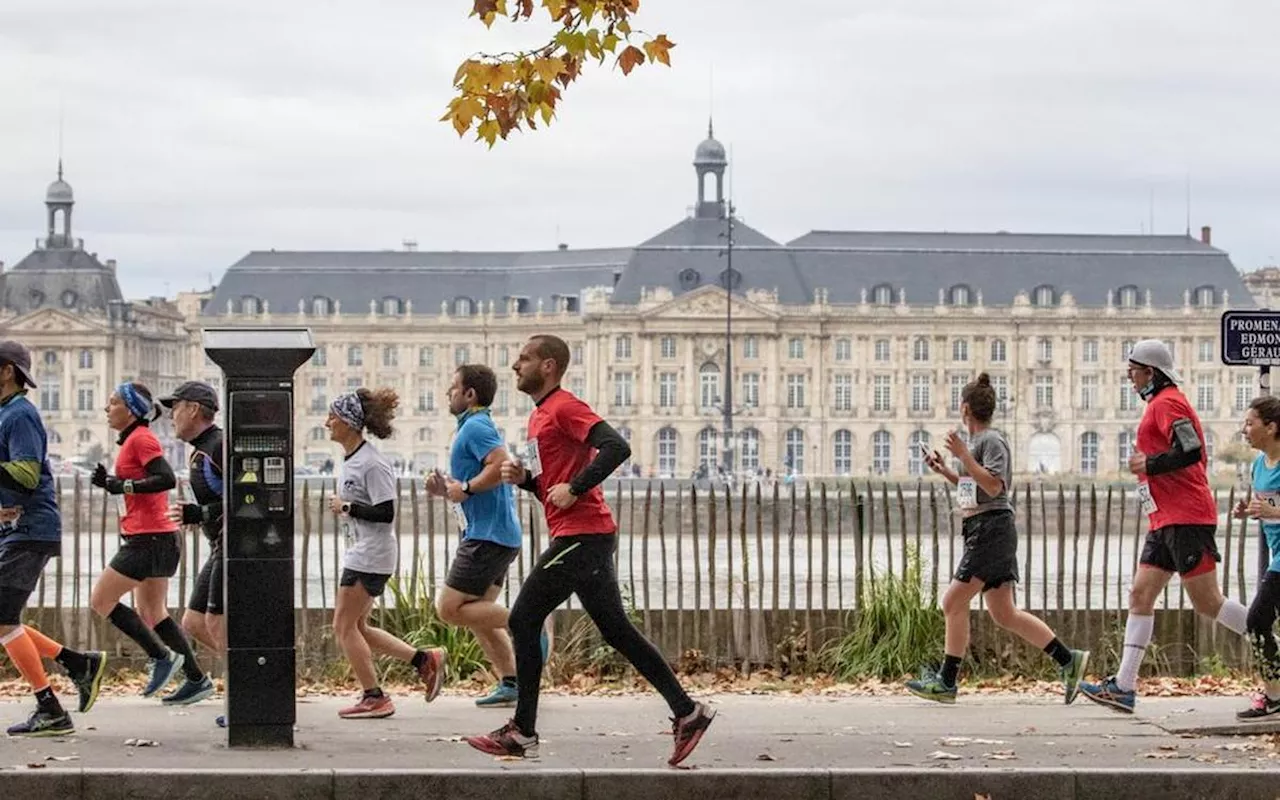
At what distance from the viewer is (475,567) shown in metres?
10.6

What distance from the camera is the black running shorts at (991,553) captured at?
10867 millimetres

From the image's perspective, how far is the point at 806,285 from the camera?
12888cm

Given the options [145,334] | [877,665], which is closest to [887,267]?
[145,334]

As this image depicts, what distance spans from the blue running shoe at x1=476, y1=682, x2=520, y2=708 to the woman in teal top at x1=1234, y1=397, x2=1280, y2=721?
2963 mm

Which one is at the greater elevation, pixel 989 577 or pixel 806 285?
pixel 806 285

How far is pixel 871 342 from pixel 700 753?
393ft

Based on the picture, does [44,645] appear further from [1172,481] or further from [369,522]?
[1172,481]

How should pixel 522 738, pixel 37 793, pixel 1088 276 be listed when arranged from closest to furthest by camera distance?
pixel 37 793
pixel 522 738
pixel 1088 276

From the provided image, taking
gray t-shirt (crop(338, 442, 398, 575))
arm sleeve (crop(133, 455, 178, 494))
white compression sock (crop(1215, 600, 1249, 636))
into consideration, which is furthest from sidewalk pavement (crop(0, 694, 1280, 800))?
arm sleeve (crop(133, 455, 178, 494))

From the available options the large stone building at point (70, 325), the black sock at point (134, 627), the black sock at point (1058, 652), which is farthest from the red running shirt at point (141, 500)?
the large stone building at point (70, 325)

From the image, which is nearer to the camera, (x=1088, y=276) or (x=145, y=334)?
(x=1088, y=276)

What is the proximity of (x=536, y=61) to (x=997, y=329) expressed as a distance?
391 ft

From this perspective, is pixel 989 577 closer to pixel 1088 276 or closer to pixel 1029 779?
pixel 1029 779

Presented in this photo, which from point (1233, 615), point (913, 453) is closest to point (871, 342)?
point (913, 453)
